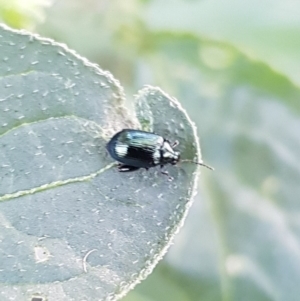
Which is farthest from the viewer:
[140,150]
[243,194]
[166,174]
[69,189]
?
[243,194]

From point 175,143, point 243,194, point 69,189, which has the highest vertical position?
point 175,143

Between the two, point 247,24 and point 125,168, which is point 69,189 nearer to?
point 125,168

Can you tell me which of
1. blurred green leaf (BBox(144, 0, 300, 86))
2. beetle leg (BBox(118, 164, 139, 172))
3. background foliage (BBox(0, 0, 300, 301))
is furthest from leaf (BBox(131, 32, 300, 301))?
beetle leg (BBox(118, 164, 139, 172))

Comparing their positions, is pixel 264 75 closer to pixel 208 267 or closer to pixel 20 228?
pixel 208 267

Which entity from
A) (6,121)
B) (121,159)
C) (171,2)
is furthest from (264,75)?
(6,121)

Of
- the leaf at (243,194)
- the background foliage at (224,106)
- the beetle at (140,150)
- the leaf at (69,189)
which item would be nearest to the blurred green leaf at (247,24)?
the background foliage at (224,106)

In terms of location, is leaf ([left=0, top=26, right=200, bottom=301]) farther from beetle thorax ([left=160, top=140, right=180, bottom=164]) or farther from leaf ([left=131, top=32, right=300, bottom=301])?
leaf ([left=131, top=32, right=300, bottom=301])

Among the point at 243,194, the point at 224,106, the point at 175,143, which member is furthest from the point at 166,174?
the point at 224,106
